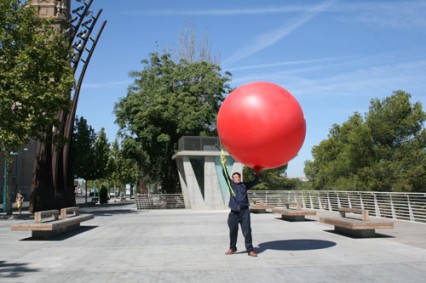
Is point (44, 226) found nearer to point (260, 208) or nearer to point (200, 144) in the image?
point (260, 208)

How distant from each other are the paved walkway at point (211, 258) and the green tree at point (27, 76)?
9.77 metres

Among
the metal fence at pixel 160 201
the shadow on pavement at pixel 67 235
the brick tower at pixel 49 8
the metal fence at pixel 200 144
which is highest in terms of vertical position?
the brick tower at pixel 49 8

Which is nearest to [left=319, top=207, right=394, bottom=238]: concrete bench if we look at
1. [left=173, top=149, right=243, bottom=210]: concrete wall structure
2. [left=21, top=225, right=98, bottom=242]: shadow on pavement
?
[left=21, top=225, right=98, bottom=242]: shadow on pavement

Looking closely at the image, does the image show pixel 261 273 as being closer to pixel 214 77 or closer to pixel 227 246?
pixel 227 246

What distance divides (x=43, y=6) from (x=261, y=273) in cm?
4673

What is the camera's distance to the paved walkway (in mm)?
7035

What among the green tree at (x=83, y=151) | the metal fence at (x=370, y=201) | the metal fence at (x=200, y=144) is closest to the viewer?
the metal fence at (x=370, y=201)

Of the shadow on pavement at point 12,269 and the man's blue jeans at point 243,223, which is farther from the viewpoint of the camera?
the man's blue jeans at point 243,223

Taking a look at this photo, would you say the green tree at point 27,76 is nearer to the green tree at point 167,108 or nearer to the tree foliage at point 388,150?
the green tree at point 167,108

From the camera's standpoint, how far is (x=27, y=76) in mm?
22047

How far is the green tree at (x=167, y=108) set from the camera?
1272 inches

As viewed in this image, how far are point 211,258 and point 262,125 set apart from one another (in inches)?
112

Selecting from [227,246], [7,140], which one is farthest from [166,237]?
[7,140]

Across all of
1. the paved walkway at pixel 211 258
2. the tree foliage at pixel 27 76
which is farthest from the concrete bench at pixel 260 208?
→ the tree foliage at pixel 27 76
